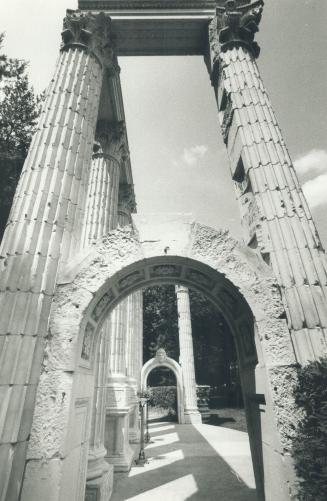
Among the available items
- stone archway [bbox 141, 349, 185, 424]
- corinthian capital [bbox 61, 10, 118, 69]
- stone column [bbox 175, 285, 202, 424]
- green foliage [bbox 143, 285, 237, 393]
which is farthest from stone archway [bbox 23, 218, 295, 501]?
green foliage [bbox 143, 285, 237, 393]

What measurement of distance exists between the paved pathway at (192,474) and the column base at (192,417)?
7.82 metres

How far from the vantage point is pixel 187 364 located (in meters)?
21.9

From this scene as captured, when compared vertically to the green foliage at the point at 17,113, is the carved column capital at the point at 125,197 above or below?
below

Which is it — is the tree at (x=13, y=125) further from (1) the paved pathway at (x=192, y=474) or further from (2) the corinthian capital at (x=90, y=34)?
(1) the paved pathway at (x=192, y=474)

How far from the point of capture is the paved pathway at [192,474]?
6.57m

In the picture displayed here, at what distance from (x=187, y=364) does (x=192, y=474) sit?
13965mm

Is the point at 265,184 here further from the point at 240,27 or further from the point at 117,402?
the point at 117,402

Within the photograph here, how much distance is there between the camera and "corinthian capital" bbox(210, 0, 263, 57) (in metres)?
7.42

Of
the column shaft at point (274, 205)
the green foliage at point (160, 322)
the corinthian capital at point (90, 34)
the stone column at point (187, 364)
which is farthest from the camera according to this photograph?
the green foliage at point (160, 322)

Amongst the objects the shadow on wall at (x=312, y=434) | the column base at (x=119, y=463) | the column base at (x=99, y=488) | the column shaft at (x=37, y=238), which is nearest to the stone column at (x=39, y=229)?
the column shaft at (x=37, y=238)

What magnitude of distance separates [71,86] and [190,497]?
→ 9.63m

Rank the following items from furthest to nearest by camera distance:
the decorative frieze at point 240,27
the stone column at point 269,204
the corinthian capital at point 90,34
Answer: the decorative frieze at point 240,27 < the corinthian capital at point 90,34 < the stone column at point 269,204

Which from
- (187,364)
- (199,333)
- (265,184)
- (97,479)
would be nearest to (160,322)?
(199,333)

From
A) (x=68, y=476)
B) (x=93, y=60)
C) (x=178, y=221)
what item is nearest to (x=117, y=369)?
(x=68, y=476)
